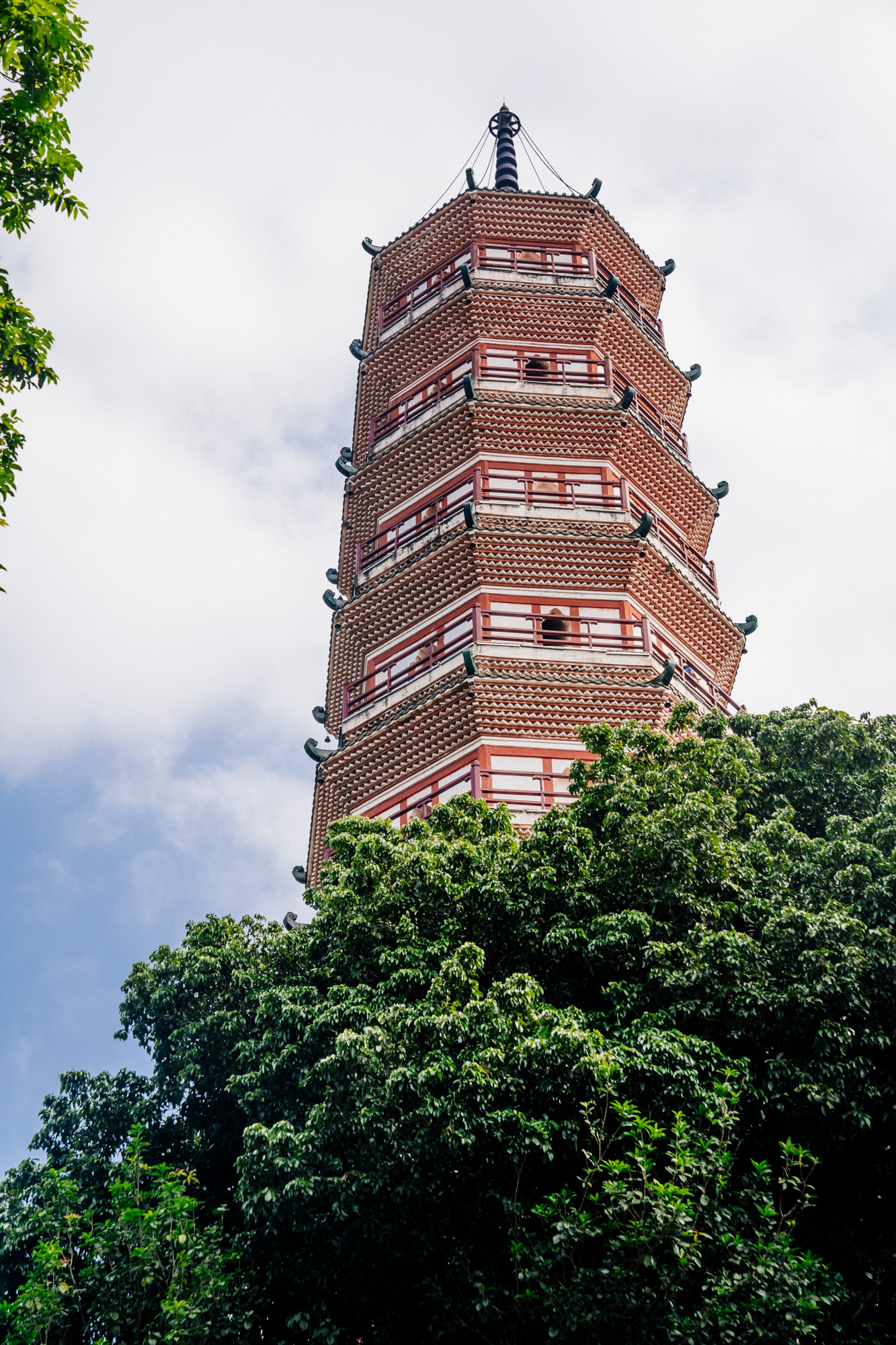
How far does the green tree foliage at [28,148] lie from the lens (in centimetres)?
988

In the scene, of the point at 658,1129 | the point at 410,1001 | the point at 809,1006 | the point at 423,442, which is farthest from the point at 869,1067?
the point at 423,442

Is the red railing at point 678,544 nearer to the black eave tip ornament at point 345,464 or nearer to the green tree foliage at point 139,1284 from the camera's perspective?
the black eave tip ornament at point 345,464

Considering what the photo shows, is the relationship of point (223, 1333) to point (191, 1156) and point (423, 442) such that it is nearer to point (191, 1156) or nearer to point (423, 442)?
point (191, 1156)

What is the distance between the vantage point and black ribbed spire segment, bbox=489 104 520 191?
107ft

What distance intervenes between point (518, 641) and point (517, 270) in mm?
8946

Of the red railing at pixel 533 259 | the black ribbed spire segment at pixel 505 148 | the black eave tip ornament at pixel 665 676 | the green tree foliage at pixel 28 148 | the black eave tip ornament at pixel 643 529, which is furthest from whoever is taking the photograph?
the black ribbed spire segment at pixel 505 148

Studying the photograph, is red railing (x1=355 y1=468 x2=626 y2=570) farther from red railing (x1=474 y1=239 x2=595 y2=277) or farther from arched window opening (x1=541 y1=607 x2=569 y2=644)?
red railing (x1=474 y1=239 x2=595 y2=277)

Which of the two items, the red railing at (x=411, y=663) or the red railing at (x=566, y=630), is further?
the red railing at (x=411, y=663)

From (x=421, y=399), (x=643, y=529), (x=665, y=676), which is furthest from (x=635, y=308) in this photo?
(x=665, y=676)

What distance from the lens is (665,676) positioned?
1983 cm

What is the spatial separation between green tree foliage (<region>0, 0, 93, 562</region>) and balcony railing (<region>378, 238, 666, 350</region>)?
56.0ft

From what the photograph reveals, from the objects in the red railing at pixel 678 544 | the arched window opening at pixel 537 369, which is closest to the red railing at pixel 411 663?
the red railing at pixel 678 544

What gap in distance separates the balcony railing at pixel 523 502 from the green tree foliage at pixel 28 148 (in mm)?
12367

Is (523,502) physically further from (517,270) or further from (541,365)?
(517,270)
